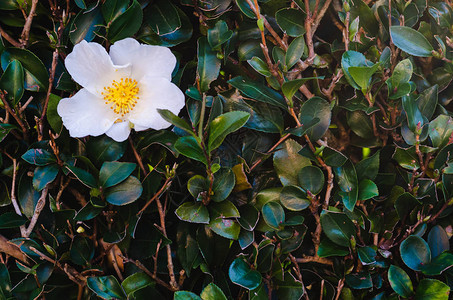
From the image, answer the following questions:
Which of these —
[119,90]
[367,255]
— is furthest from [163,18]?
[367,255]

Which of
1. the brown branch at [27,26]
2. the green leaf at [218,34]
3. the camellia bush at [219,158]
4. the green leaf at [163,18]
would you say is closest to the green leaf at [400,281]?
the camellia bush at [219,158]

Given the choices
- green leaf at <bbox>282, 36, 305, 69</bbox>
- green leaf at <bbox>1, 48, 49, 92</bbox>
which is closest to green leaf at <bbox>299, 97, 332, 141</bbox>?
green leaf at <bbox>282, 36, 305, 69</bbox>

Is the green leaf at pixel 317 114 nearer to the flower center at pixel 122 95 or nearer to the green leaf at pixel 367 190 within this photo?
the green leaf at pixel 367 190

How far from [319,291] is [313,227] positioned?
0.17 m

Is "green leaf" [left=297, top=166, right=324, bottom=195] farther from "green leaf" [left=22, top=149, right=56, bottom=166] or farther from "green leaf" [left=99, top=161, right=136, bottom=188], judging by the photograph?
"green leaf" [left=22, top=149, right=56, bottom=166]

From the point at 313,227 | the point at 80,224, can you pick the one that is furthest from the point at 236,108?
the point at 80,224

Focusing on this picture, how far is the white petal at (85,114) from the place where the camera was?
43.8 inches

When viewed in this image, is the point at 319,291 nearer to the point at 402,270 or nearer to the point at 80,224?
the point at 402,270

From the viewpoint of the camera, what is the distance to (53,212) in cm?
115

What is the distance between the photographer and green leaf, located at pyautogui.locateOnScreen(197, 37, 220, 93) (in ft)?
3.90

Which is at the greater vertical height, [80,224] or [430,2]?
[430,2]

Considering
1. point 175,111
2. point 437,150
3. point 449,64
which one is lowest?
point 175,111

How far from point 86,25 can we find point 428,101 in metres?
0.88

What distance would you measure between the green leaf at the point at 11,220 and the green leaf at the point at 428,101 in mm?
1024
